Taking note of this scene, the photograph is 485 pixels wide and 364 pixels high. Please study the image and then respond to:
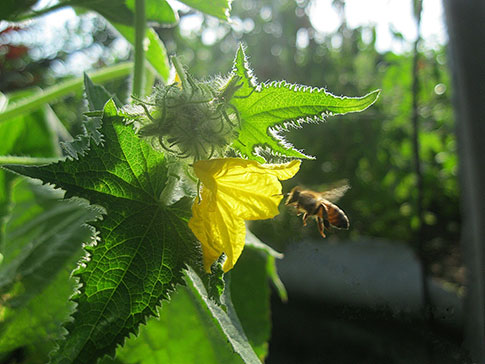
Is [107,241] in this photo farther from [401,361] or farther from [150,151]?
[401,361]

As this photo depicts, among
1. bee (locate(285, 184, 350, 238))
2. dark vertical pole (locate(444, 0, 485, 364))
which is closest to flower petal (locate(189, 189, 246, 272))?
bee (locate(285, 184, 350, 238))

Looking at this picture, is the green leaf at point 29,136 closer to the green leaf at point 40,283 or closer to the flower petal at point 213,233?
the green leaf at point 40,283

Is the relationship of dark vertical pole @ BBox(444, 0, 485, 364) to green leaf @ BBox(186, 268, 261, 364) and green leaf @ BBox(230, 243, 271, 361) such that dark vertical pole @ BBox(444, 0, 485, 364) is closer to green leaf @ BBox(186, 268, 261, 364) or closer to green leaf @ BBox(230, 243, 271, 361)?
green leaf @ BBox(230, 243, 271, 361)

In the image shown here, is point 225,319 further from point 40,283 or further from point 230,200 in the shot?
point 40,283

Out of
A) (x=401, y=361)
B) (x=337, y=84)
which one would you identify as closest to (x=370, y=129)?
(x=337, y=84)

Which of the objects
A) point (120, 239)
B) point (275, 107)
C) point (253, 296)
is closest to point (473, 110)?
point (253, 296)
